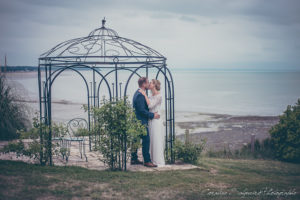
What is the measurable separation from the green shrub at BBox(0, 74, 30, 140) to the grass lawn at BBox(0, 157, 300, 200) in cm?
364

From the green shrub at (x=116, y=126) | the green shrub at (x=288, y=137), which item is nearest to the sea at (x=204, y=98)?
the green shrub at (x=116, y=126)

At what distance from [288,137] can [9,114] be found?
A: 9914 millimetres

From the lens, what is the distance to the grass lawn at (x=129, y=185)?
5316mm

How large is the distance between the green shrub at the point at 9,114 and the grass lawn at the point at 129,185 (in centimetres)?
364

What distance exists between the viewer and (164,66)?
7.65 metres

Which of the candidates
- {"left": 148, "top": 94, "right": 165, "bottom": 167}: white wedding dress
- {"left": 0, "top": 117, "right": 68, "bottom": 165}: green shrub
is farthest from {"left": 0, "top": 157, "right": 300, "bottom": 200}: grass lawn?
{"left": 148, "top": 94, "right": 165, "bottom": 167}: white wedding dress

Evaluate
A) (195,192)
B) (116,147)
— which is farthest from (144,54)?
(195,192)

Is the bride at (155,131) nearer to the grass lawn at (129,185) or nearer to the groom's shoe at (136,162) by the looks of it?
the groom's shoe at (136,162)

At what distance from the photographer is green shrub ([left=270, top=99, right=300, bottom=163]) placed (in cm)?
1004

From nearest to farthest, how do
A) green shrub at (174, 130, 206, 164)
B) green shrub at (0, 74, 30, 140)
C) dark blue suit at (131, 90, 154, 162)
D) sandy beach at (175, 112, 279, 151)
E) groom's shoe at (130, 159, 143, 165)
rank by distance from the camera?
dark blue suit at (131, 90, 154, 162), groom's shoe at (130, 159, 143, 165), green shrub at (174, 130, 206, 164), green shrub at (0, 74, 30, 140), sandy beach at (175, 112, 279, 151)

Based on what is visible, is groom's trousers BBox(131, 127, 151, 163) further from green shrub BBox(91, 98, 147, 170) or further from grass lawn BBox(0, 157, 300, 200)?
grass lawn BBox(0, 157, 300, 200)

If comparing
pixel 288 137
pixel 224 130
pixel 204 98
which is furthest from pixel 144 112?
pixel 204 98

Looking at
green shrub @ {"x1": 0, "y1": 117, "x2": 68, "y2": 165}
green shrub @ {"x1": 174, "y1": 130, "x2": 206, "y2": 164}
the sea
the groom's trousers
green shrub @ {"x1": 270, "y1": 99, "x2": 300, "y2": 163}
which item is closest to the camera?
green shrub @ {"x1": 0, "y1": 117, "x2": 68, "y2": 165}

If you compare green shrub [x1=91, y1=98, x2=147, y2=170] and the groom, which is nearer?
green shrub [x1=91, y1=98, x2=147, y2=170]
